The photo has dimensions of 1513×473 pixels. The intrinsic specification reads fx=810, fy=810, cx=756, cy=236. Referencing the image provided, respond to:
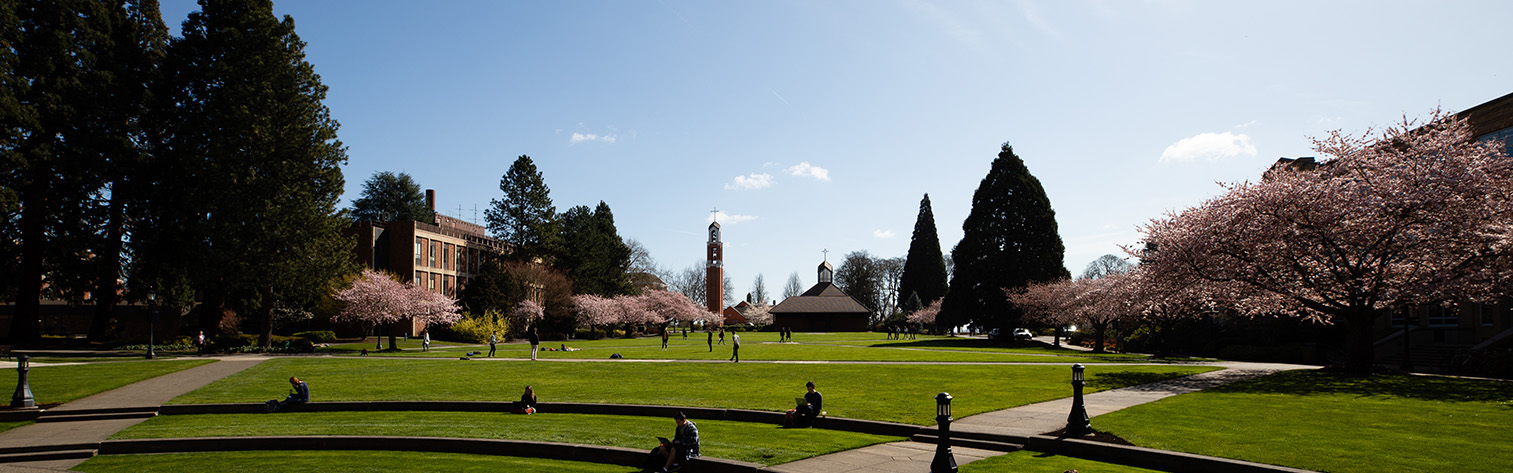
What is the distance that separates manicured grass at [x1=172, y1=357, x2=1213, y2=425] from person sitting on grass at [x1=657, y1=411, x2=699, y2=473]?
5.26m

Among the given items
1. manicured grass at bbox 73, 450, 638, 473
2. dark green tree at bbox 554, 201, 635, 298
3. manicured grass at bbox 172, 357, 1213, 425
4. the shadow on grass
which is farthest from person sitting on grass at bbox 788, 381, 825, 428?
dark green tree at bbox 554, 201, 635, 298

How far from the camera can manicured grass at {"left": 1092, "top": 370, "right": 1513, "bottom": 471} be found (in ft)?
38.6

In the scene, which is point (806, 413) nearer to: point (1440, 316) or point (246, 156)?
point (1440, 316)

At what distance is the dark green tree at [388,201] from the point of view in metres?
97.4

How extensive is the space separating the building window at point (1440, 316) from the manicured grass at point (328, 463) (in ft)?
132

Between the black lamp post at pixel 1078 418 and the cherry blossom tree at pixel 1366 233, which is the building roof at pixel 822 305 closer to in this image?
the cherry blossom tree at pixel 1366 233

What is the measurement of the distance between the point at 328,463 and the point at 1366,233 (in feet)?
91.7

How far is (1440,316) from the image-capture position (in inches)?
1469

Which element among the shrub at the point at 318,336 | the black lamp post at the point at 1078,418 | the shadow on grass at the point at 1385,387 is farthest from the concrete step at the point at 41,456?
the shrub at the point at 318,336

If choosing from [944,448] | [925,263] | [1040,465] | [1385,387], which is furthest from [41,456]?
[925,263]

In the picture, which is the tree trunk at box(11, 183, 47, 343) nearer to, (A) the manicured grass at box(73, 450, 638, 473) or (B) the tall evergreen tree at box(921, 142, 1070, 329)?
(A) the manicured grass at box(73, 450, 638, 473)

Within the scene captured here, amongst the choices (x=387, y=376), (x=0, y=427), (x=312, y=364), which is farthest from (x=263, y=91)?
(x=0, y=427)

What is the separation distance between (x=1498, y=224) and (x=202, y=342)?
175 ft

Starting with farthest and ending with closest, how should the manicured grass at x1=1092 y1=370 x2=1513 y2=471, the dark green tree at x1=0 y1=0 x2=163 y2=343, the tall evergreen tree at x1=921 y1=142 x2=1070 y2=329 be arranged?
the tall evergreen tree at x1=921 y1=142 x2=1070 y2=329
the dark green tree at x1=0 y1=0 x2=163 y2=343
the manicured grass at x1=1092 y1=370 x2=1513 y2=471
